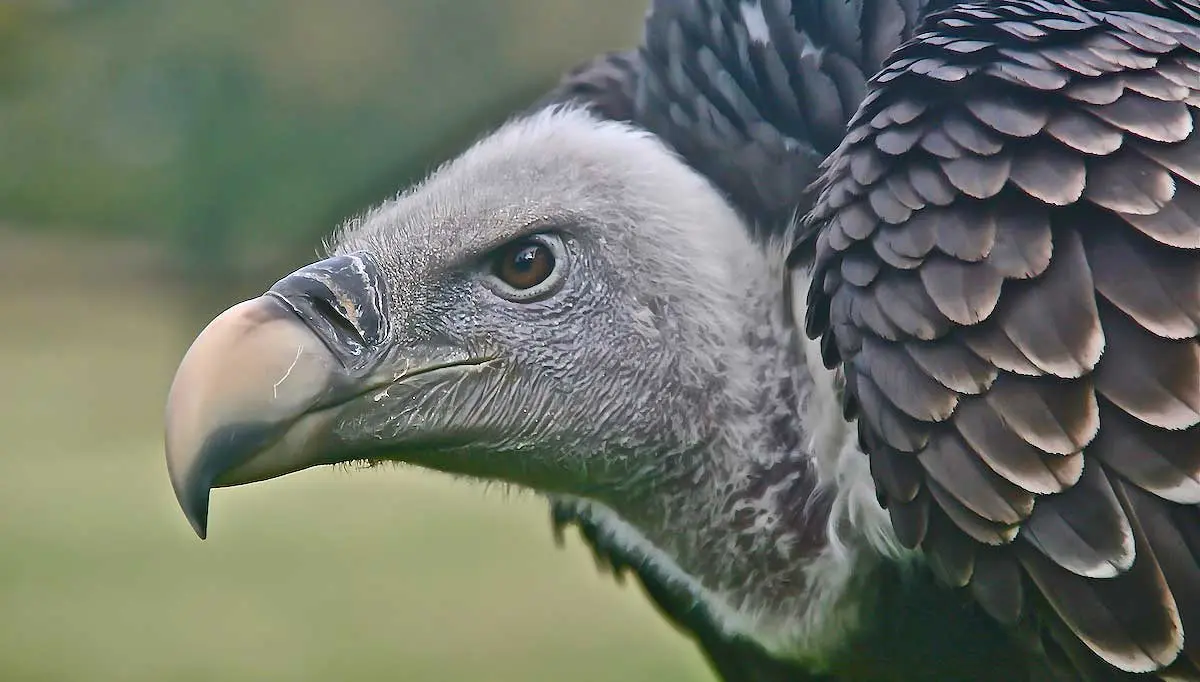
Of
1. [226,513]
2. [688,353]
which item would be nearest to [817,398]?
[688,353]

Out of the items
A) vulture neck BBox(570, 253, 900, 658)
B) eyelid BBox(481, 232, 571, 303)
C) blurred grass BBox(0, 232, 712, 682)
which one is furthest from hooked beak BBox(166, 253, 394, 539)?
blurred grass BBox(0, 232, 712, 682)

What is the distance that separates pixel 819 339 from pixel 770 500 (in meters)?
0.13

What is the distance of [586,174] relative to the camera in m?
1.00

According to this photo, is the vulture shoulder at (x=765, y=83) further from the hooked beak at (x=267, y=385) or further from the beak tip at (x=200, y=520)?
the beak tip at (x=200, y=520)

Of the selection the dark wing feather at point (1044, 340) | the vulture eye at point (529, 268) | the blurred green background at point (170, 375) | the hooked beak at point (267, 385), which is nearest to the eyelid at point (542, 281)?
the vulture eye at point (529, 268)

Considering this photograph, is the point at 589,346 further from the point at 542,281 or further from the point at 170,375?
the point at 170,375

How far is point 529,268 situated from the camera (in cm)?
97

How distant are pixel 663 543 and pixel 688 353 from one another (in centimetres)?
16

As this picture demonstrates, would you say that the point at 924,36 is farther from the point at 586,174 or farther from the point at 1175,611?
the point at 1175,611

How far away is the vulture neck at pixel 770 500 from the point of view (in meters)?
0.88

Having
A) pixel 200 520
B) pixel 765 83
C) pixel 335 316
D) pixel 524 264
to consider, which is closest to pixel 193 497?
pixel 200 520

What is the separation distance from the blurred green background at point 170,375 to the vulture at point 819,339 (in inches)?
38.6

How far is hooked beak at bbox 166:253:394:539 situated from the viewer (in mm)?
823

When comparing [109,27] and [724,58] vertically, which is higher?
[109,27]
